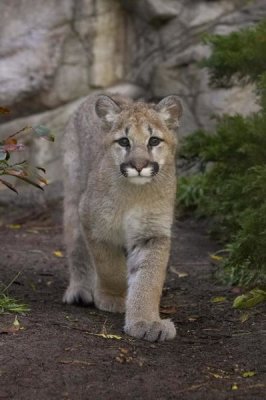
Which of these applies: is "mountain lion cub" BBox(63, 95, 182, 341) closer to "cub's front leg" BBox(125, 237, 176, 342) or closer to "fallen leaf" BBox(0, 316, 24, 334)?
"cub's front leg" BBox(125, 237, 176, 342)

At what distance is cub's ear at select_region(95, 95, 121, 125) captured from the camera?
7.15 m

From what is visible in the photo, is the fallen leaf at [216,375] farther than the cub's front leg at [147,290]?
No

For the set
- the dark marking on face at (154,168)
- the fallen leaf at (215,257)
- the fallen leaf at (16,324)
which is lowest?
the fallen leaf at (215,257)

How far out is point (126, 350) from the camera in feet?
19.0

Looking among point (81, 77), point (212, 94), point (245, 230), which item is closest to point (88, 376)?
point (245, 230)

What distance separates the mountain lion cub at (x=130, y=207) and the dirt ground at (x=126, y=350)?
0.23m

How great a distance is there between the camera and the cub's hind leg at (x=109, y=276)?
714cm

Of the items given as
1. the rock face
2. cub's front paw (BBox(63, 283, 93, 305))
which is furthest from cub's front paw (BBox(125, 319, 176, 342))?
the rock face

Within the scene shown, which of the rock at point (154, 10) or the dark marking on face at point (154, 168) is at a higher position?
the dark marking on face at point (154, 168)

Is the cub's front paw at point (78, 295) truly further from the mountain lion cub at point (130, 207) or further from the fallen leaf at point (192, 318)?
the fallen leaf at point (192, 318)

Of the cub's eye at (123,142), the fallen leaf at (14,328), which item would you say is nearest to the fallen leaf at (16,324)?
the fallen leaf at (14,328)

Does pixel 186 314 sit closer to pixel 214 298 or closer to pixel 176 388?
pixel 214 298

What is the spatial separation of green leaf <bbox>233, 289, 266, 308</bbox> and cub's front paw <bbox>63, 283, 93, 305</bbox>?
3.91 ft

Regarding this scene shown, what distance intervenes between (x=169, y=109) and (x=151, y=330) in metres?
1.76
